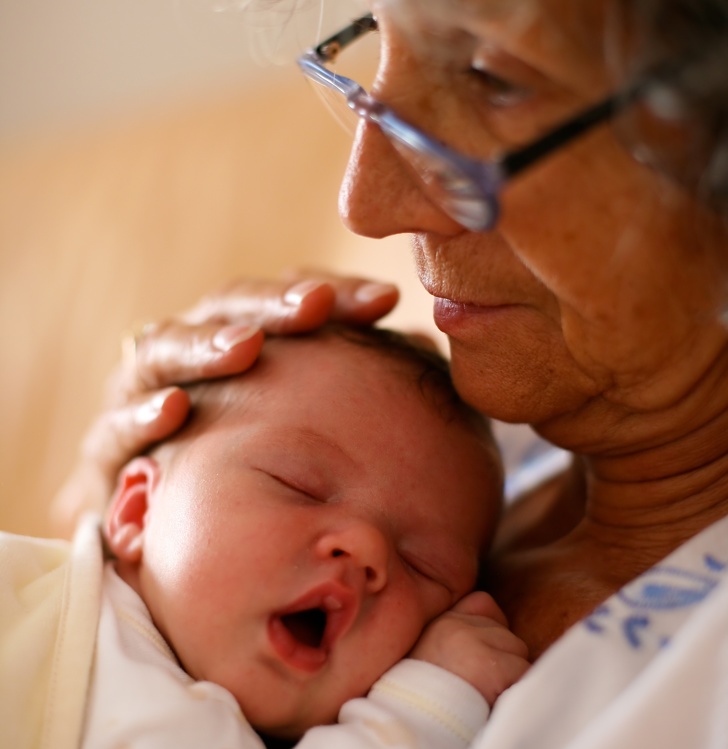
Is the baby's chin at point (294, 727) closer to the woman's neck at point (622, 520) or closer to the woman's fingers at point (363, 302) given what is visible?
the woman's neck at point (622, 520)

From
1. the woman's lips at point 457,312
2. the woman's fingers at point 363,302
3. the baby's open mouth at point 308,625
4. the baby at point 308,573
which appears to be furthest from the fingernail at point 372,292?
the baby's open mouth at point 308,625

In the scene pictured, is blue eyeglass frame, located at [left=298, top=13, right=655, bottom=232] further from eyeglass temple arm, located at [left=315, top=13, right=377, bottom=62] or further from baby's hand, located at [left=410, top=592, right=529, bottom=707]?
baby's hand, located at [left=410, top=592, right=529, bottom=707]

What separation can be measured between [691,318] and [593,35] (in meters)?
0.29

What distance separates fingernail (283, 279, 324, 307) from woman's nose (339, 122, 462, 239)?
30 cm

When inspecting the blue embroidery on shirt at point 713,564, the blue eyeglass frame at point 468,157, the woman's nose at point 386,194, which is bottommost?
the blue embroidery on shirt at point 713,564

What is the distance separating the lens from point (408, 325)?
1772 millimetres

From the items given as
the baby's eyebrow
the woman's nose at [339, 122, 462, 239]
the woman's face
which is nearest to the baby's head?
the baby's eyebrow

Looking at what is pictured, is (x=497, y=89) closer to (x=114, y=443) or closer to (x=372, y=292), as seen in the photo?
(x=372, y=292)

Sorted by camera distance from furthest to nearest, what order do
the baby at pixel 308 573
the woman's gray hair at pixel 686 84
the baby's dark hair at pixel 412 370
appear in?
1. the baby's dark hair at pixel 412 370
2. the baby at pixel 308 573
3. the woman's gray hair at pixel 686 84

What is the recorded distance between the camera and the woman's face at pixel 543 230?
785mm

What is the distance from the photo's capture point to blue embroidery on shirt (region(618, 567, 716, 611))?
854 millimetres

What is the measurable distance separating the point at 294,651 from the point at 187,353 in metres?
0.49

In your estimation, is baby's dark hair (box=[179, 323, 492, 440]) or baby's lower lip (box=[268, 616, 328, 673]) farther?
baby's dark hair (box=[179, 323, 492, 440])

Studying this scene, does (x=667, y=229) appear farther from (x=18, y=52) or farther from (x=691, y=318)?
(x=18, y=52)
